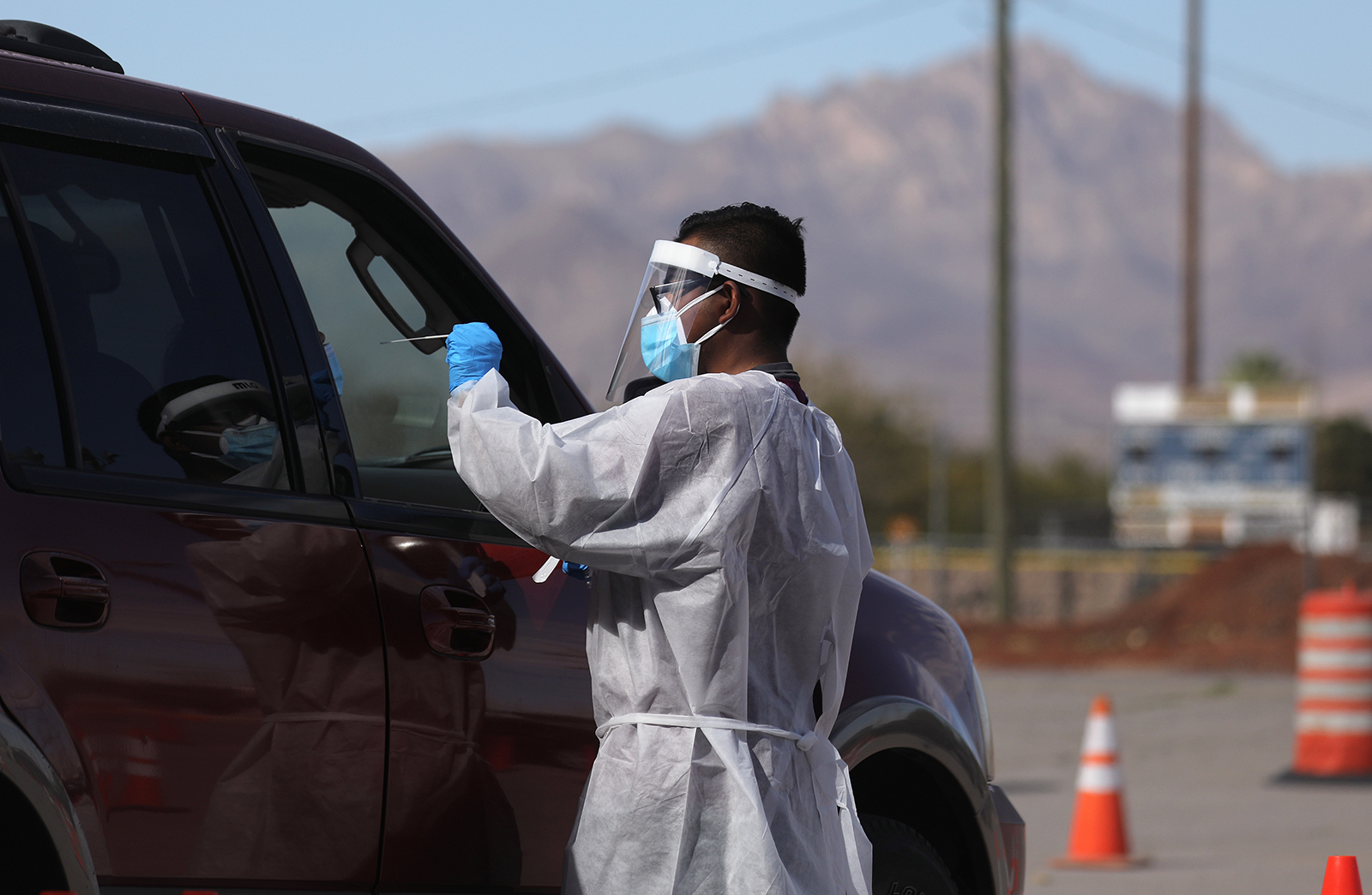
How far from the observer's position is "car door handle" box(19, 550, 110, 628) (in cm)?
263

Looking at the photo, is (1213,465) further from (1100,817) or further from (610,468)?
(610,468)

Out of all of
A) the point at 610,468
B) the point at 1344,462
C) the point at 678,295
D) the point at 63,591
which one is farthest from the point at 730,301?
the point at 1344,462

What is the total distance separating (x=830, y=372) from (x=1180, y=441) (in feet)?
135

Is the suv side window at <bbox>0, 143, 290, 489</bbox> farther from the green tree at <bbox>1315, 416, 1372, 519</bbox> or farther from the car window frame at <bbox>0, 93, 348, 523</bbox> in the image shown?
the green tree at <bbox>1315, 416, 1372, 519</bbox>

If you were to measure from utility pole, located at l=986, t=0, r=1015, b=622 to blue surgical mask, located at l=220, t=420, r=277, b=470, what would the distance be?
73.8 ft

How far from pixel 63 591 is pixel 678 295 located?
131cm

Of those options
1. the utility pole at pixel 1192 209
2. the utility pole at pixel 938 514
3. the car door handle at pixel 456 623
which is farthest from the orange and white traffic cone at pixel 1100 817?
the utility pole at pixel 1192 209

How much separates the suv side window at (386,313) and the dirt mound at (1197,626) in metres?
20.2

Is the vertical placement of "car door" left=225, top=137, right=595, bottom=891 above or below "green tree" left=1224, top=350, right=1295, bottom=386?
above

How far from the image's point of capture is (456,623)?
326 centimetres

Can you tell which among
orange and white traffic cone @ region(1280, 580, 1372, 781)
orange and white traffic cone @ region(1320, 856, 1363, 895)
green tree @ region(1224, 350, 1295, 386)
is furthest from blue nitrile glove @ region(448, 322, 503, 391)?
green tree @ region(1224, 350, 1295, 386)

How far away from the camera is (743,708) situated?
3.19 meters

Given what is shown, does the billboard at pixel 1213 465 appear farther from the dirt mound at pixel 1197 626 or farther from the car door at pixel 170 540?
the car door at pixel 170 540

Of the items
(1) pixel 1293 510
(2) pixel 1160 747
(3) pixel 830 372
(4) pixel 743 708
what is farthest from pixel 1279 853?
(3) pixel 830 372
